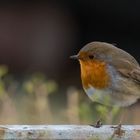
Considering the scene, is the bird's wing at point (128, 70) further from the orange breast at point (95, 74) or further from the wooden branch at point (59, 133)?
the wooden branch at point (59, 133)

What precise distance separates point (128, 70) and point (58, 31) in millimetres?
4694

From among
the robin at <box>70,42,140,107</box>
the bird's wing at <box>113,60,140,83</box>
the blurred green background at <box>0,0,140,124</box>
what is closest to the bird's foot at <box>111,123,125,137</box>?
the robin at <box>70,42,140,107</box>

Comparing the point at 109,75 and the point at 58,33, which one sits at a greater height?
the point at 109,75

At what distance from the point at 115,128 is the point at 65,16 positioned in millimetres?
5523

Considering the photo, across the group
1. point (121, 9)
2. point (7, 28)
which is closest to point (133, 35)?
point (121, 9)

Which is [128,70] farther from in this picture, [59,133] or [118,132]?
[59,133]

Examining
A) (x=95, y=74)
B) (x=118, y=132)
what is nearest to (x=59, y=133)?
(x=118, y=132)

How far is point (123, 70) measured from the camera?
5.16 meters

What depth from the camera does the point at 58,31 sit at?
32.2 feet

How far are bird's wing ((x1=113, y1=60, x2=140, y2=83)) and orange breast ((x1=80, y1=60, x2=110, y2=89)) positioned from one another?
0.43 feet

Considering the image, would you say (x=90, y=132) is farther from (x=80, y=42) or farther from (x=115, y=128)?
(x=80, y=42)

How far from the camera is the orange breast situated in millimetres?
5016

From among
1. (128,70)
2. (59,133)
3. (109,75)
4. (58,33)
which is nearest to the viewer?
(59,133)

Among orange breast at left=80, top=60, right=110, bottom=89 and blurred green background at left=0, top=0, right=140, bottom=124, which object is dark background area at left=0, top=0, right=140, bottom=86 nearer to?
blurred green background at left=0, top=0, right=140, bottom=124
